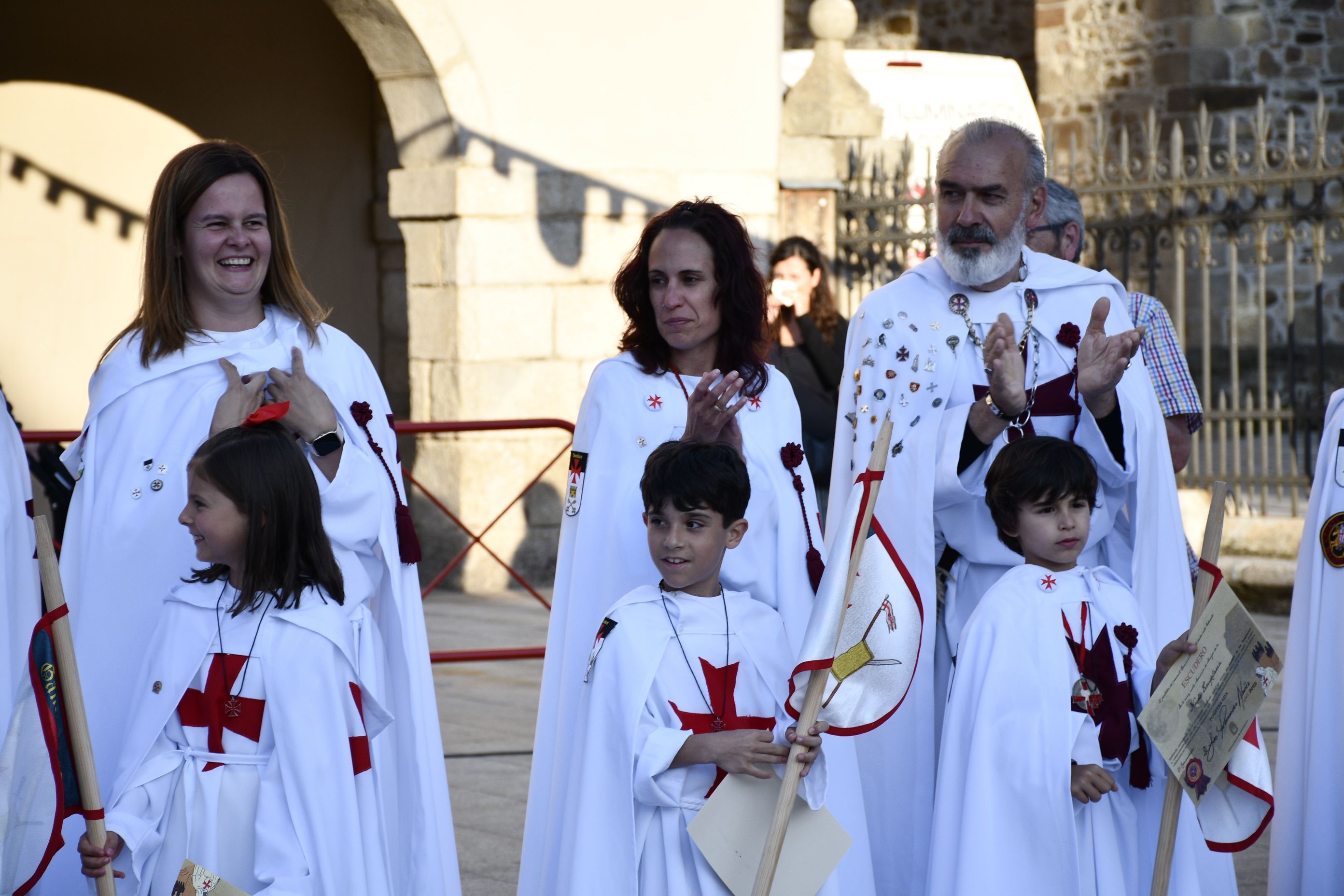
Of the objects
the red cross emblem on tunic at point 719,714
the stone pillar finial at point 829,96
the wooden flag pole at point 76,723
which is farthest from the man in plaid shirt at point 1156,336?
the stone pillar finial at point 829,96

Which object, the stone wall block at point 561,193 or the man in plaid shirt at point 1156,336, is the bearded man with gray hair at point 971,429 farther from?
the stone wall block at point 561,193

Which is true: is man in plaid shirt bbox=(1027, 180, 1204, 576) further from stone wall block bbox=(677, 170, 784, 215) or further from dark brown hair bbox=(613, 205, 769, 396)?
stone wall block bbox=(677, 170, 784, 215)

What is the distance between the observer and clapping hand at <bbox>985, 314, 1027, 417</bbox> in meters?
3.46

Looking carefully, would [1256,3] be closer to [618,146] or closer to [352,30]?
[618,146]

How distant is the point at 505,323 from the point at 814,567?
254 inches

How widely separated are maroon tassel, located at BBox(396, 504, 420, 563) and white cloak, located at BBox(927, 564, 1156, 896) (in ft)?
3.87

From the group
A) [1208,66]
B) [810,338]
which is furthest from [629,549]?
[1208,66]

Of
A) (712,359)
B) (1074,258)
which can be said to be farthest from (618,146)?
(712,359)

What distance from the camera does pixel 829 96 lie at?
10.4 meters

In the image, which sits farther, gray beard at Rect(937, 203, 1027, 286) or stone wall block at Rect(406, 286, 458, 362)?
stone wall block at Rect(406, 286, 458, 362)

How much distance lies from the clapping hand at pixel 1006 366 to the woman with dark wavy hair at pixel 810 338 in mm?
3035

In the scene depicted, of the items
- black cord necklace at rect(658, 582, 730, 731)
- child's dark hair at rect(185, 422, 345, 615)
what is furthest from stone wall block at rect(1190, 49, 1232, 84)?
child's dark hair at rect(185, 422, 345, 615)

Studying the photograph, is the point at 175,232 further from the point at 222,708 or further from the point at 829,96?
the point at 829,96

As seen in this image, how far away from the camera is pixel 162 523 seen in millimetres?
3387
